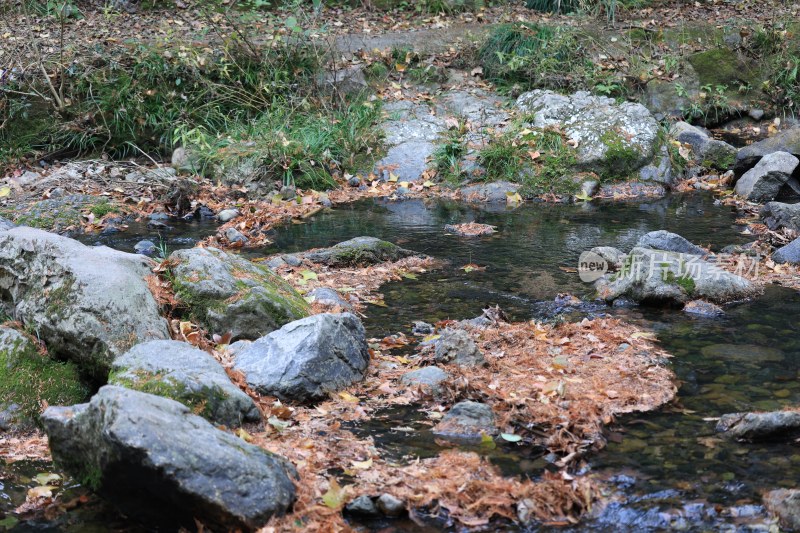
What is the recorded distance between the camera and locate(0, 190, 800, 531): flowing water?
3113mm

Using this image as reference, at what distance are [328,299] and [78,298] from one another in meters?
1.84

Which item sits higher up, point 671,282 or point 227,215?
point 671,282

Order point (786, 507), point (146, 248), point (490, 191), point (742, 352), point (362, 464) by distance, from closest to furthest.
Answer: point (786, 507) → point (362, 464) → point (742, 352) → point (146, 248) → point (490, 191)

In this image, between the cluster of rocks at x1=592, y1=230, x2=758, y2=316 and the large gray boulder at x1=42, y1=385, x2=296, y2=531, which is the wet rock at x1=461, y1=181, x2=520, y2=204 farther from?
the large gray boulder at x1=42, y1=385, x2=296, y2=531

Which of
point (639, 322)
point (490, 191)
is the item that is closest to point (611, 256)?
point (639, 322)

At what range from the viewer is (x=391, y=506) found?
2.97 meters

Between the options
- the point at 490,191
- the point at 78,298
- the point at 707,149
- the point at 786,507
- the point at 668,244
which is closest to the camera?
the point at 786,507

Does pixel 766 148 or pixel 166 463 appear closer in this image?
pixel 166 463

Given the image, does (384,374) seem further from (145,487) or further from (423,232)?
(423,232)

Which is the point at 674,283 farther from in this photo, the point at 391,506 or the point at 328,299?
the point at 391,506

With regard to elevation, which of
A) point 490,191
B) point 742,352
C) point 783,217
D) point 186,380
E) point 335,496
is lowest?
point 490,191

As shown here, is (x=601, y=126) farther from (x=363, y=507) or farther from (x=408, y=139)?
(x=363, y=507)

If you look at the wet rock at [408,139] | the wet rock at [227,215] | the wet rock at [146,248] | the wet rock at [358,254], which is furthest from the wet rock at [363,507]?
the wet rock at [408,139]

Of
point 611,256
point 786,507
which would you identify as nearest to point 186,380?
point 786,507
